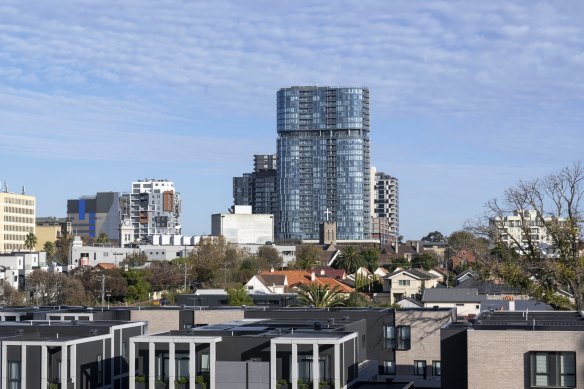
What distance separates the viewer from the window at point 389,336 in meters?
58.1

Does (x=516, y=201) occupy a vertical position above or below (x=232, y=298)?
above

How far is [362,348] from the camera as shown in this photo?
5325 cm

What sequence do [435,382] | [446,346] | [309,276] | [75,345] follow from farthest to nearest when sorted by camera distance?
1. [309,276]
2. [435,382]
3. [75,345]
4. [446,346]

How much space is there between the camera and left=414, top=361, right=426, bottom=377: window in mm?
57438

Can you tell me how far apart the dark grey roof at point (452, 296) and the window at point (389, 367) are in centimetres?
4921

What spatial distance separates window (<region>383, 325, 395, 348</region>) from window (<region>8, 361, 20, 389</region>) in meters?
21.8

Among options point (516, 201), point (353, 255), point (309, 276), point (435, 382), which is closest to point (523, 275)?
point (516, 201)

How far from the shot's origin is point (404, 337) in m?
58.2

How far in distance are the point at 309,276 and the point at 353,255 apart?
3964 centimetres

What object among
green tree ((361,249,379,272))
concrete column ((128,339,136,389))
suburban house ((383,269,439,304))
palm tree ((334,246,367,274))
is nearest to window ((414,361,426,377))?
concrete column ((128,339,136,389))

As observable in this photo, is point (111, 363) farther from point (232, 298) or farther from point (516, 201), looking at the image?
point (232, 298)

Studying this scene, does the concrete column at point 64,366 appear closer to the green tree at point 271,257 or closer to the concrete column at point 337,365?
the concrete column at point 337,365

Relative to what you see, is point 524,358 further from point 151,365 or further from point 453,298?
point 453,298

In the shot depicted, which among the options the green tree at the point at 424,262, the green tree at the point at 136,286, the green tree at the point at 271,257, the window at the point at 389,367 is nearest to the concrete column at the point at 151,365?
the window at the point at 389,367
